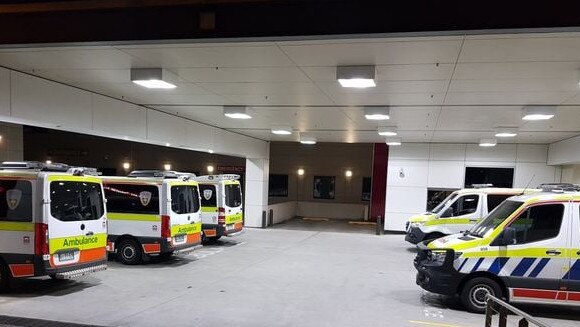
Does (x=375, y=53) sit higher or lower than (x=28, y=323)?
higher

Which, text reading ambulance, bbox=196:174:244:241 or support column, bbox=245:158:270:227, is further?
support column, bbox=245:158:270:227

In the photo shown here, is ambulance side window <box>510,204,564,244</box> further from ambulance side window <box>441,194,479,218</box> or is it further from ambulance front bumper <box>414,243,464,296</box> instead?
ambulance side window <box>441,194,479,218</box>

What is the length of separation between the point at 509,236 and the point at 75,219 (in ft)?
24.6

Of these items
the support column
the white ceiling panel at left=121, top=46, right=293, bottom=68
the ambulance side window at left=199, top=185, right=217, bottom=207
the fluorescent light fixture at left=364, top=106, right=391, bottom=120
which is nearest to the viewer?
the white ceiling panel at left=121, top=46, right=293, bottom=68

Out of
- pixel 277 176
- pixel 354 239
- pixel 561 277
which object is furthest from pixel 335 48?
pixel 277 176

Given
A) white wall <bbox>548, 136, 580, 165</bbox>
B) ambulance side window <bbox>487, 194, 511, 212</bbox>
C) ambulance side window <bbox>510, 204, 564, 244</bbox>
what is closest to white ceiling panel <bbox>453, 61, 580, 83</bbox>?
ambulance side window <bbox>510, 204, 564, 244</bbox>

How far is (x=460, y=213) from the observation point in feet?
39.6

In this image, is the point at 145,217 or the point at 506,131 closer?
the point at 145,217

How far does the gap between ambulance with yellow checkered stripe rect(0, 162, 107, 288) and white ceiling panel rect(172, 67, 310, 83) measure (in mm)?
3099

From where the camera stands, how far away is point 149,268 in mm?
9742

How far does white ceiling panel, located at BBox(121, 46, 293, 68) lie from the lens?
17.0 feet

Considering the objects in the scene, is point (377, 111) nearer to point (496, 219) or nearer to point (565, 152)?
point (496, 219)

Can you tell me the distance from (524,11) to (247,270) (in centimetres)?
→ 800

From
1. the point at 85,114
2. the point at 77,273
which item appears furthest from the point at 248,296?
the point at 85,114
